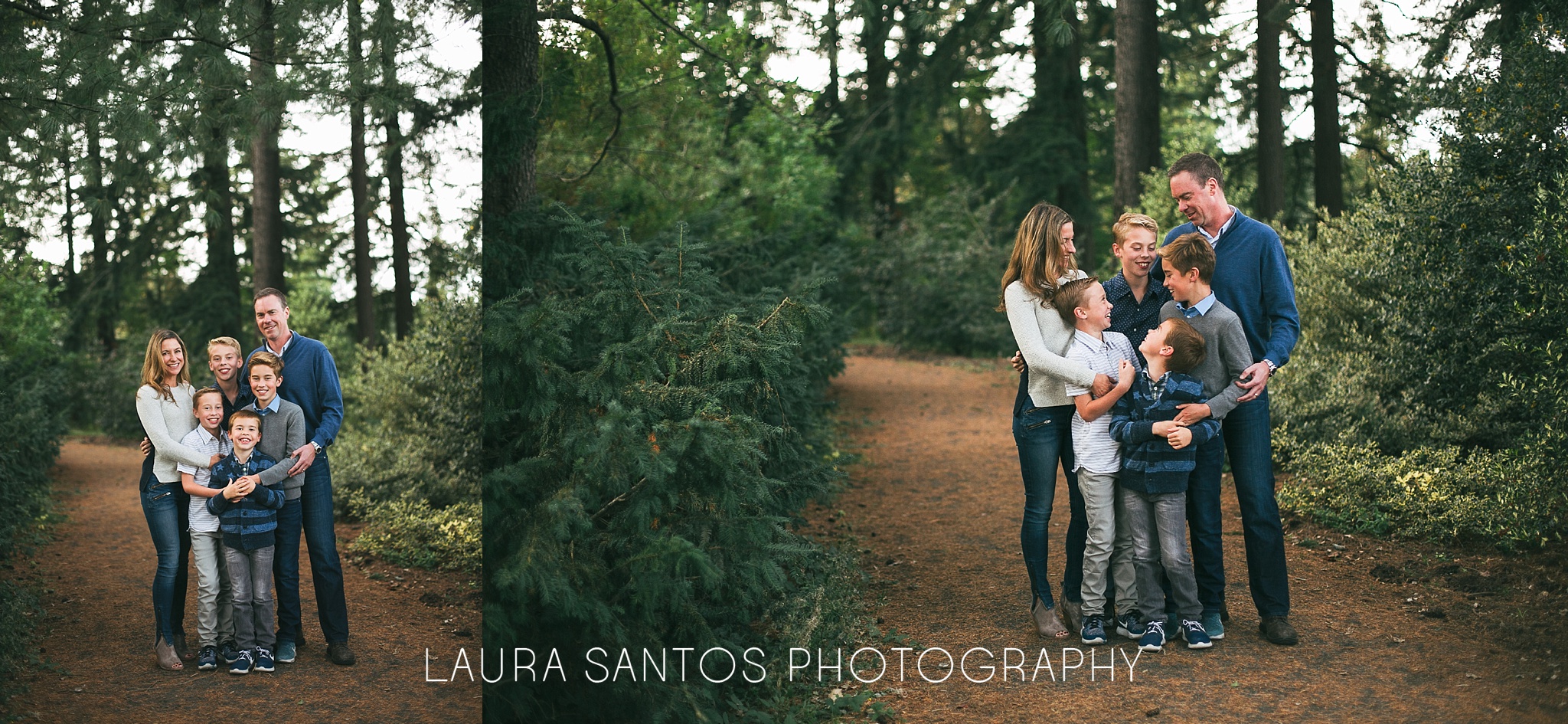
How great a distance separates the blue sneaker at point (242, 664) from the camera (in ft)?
16.7

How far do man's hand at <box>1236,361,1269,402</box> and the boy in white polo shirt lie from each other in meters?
0.46

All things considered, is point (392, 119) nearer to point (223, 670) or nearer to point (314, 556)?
point (314, 556)

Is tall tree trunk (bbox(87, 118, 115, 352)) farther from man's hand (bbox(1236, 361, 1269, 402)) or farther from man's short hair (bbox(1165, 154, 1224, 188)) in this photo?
man's hand (bbox(1236, 361, 1269, 402))

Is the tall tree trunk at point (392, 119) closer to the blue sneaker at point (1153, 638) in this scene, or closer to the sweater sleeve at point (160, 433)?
the sweater sleeve at point (160, 433)

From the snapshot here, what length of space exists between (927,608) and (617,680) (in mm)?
Answer: 2230

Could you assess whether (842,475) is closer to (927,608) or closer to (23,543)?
(927,608)

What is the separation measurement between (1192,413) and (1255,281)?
0.77 m

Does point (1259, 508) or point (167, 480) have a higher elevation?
point (167, 480)

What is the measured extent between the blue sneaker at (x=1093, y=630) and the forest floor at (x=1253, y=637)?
7 cm

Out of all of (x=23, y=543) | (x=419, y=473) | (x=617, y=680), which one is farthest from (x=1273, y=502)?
(x=23, y=543)

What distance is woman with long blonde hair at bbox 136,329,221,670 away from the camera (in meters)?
5.10

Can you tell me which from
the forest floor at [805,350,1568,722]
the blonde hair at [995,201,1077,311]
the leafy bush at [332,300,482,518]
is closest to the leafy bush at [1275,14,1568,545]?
the forest floor at [805,350,1568,722]

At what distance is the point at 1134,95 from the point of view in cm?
1348

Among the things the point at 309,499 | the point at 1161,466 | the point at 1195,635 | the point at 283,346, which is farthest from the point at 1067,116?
the point at 309,499
